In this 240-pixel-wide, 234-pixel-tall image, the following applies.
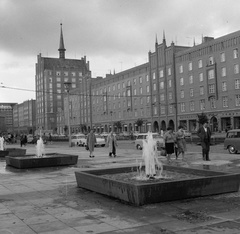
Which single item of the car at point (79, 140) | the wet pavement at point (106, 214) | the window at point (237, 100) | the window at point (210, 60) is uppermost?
the window at point (210, 60)

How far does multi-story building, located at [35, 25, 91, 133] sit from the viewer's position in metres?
150

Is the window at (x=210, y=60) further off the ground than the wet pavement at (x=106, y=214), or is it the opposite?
the window at (x=210, y=60)

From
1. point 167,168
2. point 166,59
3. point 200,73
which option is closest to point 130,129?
point 166,59

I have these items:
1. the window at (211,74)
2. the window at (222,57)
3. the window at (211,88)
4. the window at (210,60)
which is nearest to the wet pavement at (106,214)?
the window at (222,57)

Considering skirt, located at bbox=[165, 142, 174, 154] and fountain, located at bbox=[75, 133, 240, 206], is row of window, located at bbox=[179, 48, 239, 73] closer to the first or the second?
skirt, located at bbox=[165, 142, 174, 154]

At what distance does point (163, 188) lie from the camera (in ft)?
23.0

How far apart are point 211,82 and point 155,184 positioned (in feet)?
204

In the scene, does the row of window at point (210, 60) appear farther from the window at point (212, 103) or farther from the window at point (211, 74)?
the window at point (212, 103)

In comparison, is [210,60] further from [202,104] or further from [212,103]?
[202,104]

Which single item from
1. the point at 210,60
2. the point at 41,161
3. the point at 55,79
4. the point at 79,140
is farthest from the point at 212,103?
the point at 55,79

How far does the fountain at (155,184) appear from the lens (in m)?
6.91

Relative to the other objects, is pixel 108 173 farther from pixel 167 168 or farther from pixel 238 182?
pixel 238 182

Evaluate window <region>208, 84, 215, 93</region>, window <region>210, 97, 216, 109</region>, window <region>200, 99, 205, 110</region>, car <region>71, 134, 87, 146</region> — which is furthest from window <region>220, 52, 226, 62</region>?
car <region>71, 134, 87, 146</region>

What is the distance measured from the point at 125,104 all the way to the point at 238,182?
88354mm
